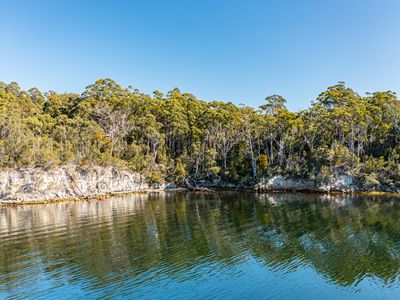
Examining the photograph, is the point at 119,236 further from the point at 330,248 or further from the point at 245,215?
the point at 330,248

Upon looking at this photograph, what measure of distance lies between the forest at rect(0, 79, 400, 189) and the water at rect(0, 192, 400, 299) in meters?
21.4

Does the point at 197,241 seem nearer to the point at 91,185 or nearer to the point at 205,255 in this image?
the point at 205,255

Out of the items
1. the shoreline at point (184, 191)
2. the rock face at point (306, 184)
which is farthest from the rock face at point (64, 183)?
the rock face at point (306, 184)

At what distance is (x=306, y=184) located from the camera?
2616 inches

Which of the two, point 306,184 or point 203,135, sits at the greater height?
point 203,135

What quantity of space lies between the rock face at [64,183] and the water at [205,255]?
15310 mm

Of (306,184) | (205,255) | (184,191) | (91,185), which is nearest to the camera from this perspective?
(205,255)

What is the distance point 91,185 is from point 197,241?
4594 cm

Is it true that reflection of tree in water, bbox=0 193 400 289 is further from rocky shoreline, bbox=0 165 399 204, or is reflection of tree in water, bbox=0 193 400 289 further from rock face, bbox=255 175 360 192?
rock face, bbox=255 175 360 192

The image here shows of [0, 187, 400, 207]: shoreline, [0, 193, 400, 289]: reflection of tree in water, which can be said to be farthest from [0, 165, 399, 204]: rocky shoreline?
[0, 193, 400, 289]: reflection of tree in water

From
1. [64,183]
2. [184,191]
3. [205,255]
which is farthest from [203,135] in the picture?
[205,255]

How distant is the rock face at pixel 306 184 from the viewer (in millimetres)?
62750

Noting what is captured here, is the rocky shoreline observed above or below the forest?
below

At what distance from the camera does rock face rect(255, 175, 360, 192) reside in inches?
2470
